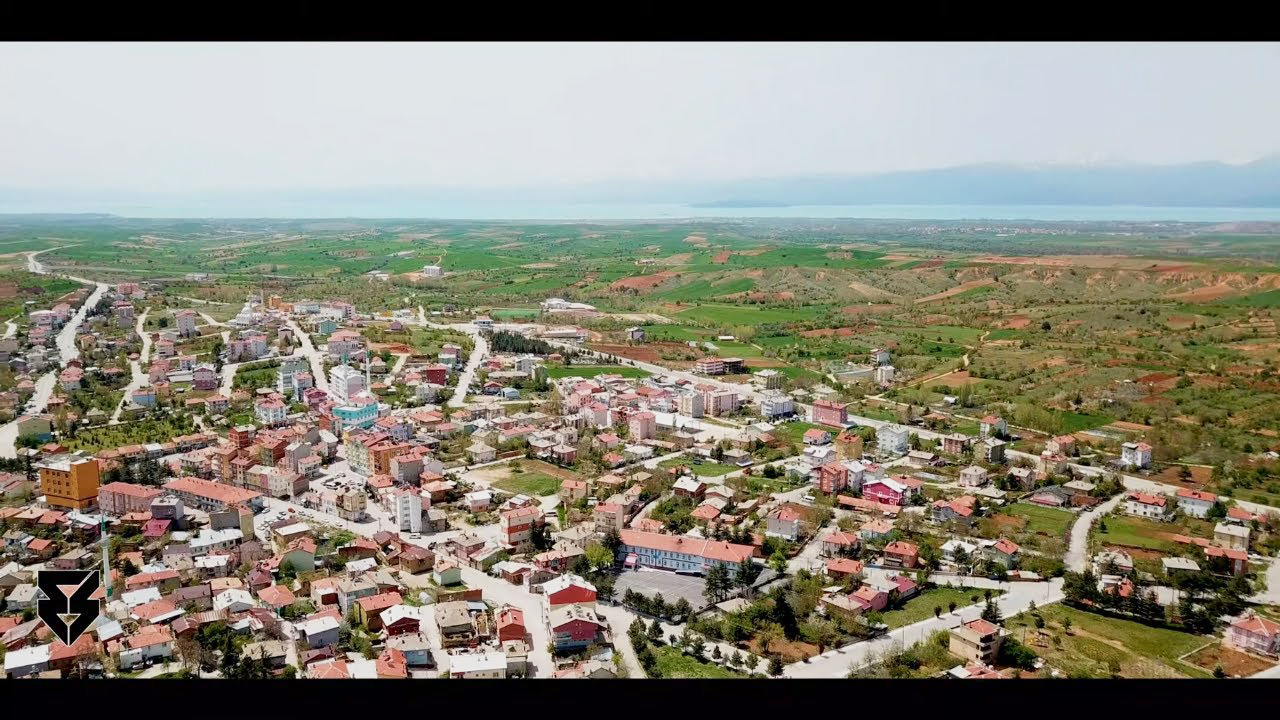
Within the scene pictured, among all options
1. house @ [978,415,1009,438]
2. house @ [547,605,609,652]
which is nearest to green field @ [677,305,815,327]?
house @ [978,415,1009,438]

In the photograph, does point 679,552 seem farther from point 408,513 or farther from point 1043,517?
point 1043,517

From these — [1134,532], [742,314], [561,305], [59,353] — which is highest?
[59,353]

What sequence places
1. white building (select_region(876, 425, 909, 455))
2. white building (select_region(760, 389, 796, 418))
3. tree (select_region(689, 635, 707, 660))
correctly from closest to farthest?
tree (select_region(689, 635, 707, 660)), white building (select_region(876, 425, 909, 455)), white building (select_region(760, 389, 796, 418))

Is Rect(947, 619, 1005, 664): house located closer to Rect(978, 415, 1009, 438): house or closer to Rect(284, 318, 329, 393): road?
Rect(978, 415, 1009, 438): house

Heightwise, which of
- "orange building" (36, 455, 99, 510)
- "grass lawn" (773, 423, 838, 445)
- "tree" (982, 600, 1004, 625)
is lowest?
"grass lawn" (773, 423, 838, 445)

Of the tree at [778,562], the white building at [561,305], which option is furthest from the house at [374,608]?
the white building at [561,305]

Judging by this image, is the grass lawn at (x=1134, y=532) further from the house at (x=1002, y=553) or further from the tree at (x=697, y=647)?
the tree at (x=697, y=647)

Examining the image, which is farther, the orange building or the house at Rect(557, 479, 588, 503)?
the house at Rect(557, 479, 588, 503)

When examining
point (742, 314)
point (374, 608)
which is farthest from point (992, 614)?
point (742, 314)
